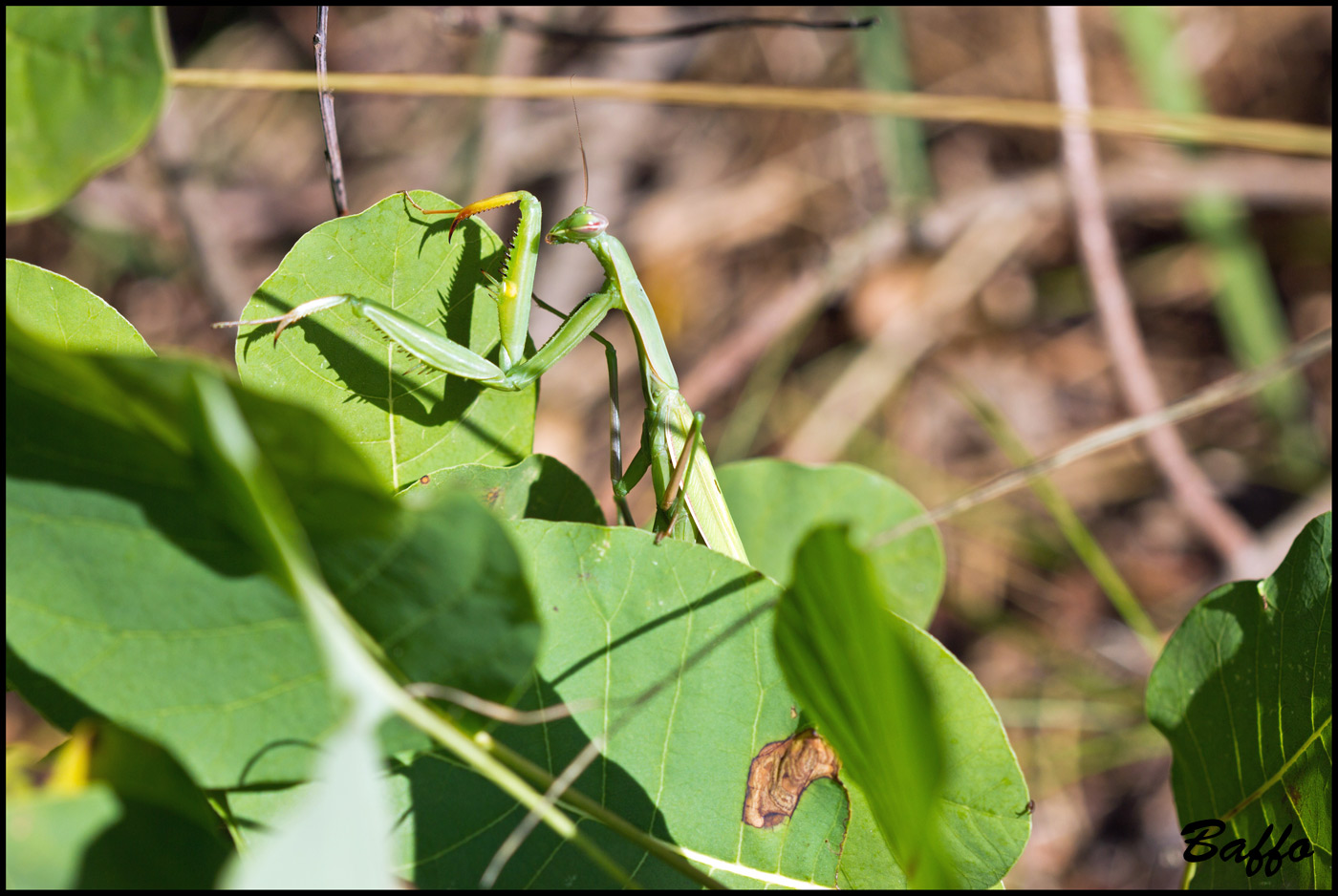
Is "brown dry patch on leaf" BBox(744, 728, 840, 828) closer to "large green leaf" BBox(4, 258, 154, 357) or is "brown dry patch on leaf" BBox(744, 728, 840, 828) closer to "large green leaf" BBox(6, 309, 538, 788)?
"large green leaf" BBox(6, 309, 538, 788)

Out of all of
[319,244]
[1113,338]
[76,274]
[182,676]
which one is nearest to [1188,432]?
[1113,338]

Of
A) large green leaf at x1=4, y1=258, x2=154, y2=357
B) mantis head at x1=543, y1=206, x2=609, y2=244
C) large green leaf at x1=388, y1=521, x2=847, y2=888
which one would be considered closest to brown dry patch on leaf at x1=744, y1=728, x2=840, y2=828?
large green leaf at x1=388, y1=521, x2=847, y2=888

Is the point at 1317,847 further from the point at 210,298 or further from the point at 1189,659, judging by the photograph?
the point at 210,298

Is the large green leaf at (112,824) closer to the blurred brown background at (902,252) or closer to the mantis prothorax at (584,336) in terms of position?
the mantis prothorax at (584,336)

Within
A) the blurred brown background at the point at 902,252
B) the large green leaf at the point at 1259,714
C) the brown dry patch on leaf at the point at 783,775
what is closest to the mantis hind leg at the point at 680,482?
the brown dry patch on leaf at the point at 783,775

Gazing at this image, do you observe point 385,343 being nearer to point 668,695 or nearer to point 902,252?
point 668,695
